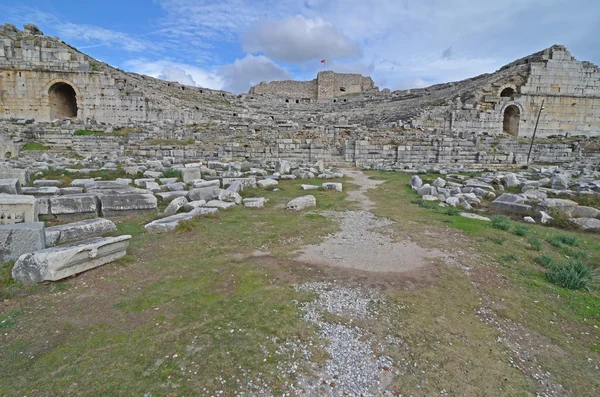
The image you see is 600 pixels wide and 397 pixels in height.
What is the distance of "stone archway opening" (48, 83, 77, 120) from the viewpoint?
23.6 metres

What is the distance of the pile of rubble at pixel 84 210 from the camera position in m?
3.91

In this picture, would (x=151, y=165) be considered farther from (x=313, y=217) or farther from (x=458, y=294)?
(x=458, y=294)

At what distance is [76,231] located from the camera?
5.08 metres

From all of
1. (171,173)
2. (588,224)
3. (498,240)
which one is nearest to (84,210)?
(171,173)

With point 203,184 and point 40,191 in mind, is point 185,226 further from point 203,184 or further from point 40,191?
point 40,191

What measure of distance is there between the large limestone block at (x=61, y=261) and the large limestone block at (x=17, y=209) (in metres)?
1.86

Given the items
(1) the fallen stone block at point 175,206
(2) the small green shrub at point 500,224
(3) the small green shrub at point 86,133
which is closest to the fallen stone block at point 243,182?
(1) the fallen stone block at point 175,206

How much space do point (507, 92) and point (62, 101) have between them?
123ft

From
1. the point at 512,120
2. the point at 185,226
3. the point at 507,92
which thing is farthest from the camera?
the point at 507,92

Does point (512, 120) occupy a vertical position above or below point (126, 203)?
above

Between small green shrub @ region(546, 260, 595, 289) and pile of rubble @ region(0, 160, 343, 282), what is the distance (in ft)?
16.7

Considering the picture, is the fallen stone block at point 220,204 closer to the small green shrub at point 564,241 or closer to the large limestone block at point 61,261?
the large limestone block at point 61,261

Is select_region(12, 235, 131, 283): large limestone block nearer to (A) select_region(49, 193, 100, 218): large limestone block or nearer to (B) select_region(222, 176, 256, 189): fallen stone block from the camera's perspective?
(A) select_region(49, 193, 100, 218): large limestone block

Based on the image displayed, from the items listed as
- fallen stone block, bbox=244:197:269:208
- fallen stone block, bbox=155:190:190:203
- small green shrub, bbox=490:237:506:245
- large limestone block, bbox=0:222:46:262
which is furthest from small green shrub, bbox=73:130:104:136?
small green shrub, bbox=490:237:506:245
